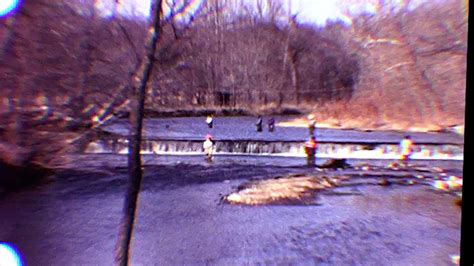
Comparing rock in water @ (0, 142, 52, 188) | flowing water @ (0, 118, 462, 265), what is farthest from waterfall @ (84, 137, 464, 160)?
rock in water @ (0, 142, 52, 188)

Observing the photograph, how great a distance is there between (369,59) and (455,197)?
507 millimetres

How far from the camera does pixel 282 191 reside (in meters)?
1.38

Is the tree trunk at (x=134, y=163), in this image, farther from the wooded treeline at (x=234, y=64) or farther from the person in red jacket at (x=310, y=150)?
the person in red jacket at (x=310, y=150)

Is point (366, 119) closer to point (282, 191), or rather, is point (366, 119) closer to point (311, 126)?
point (311, 126)

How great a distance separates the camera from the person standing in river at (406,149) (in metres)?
1.37

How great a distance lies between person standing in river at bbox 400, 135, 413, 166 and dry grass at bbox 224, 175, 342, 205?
219mm

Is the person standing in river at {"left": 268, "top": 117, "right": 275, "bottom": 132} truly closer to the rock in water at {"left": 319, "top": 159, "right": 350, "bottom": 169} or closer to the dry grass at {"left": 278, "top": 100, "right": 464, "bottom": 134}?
the dry grass at {"left": 278, "top": 100, "right": 464, "bottom": 134}

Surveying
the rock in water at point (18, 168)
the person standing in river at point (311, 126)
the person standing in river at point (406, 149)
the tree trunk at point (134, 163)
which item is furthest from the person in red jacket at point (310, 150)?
the rock in water at point (18, 168)

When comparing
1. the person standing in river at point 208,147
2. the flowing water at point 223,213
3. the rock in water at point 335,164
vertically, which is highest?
the person standing in river at point 208,147

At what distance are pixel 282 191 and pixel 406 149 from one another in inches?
16.9

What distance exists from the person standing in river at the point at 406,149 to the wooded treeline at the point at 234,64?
0.06 m

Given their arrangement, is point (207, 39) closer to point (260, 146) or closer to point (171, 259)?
point (260, 146)

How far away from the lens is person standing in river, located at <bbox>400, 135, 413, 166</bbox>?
54.0 inches

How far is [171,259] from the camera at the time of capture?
1.33 m
